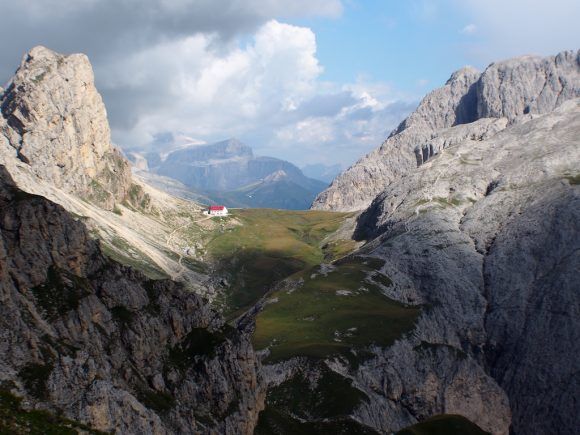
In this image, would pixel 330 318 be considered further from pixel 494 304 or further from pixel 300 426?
pixel 300 426

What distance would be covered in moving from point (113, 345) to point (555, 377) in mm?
99749

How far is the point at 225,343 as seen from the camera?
57062 mm

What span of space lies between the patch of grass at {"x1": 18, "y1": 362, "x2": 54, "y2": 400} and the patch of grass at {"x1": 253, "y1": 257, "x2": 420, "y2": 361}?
5778 cm

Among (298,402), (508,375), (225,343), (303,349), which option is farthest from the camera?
(508,375)

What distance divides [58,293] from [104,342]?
565cm

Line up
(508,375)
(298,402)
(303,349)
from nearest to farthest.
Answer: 1. (298,402)
2. (303,349)
3. (508,375)

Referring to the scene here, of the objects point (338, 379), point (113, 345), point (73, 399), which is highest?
point (113, 345)

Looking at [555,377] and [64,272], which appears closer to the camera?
[64,272]

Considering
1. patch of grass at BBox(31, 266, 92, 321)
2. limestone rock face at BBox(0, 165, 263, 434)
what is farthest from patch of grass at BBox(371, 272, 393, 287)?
patch of grass at BBox(31, 266, 92, 321)

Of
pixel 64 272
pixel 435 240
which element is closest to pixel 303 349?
pixel 64 272

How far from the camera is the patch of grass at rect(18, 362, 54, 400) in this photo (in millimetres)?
36969

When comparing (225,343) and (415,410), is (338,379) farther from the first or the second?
(225,343)

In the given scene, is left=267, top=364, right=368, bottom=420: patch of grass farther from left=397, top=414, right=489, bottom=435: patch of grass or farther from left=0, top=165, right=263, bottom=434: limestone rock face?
left=0, top=165, right=263, bottom=434: limestone rock face

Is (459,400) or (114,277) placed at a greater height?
(114,277)
